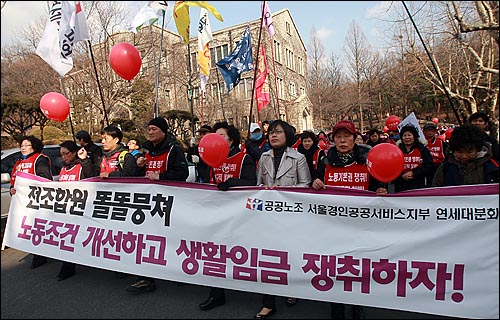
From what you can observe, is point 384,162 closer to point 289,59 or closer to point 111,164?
point 111,164

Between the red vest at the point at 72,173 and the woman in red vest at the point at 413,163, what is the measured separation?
3.83m

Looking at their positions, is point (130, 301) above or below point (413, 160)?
below

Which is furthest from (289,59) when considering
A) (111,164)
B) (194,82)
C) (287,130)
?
(287,130)

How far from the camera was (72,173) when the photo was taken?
4293 mm

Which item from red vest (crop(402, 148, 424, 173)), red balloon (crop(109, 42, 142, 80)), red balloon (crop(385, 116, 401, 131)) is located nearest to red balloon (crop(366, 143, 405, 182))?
red vest (crop(402, 148, 424, 173))

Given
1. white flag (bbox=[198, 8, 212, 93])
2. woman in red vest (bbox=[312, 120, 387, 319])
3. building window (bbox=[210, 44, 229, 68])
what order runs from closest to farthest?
woman in red vest (bbox=[312, 120, 387, 319])
white flag (bbox=[198, 8, 212, 93])
building window (bbox=[210, 44, 229, 68])

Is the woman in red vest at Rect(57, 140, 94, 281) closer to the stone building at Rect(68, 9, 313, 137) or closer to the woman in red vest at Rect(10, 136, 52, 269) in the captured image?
the woman in red vest at Rect(10, 136, 52, 269)

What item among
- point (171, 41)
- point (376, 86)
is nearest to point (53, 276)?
point (171, 41)

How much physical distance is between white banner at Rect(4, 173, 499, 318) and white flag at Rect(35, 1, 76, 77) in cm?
228

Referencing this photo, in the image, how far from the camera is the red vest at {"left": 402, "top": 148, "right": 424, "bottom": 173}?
4336 mm

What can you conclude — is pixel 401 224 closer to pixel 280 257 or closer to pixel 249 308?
pixel 280 257

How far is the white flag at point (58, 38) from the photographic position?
498cm

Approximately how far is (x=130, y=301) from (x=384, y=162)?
8.96 feet

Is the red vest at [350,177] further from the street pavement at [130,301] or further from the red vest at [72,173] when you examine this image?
the red vest at [72,173]
